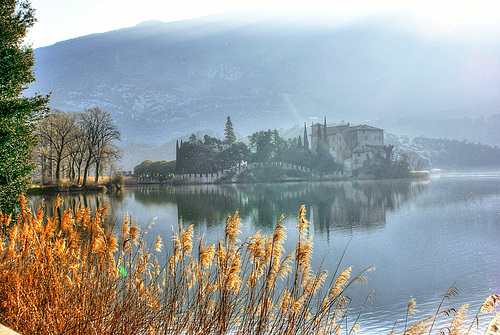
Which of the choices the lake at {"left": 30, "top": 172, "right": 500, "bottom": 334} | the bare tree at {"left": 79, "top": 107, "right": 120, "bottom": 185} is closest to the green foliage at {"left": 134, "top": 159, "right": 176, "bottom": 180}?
the bare tree at {"left": 79, "top": 107, "right": 120, "bottom": 185}

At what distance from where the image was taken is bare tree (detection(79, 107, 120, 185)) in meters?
34.5

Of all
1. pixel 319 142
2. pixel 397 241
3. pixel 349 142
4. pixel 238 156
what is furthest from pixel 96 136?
pixel 349 142

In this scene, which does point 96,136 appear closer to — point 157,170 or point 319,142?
point 157,170

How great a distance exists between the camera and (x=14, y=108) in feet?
33.5

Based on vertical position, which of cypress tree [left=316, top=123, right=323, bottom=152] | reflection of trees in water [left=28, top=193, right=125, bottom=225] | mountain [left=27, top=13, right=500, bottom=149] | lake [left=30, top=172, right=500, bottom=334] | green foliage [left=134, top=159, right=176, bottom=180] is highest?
mountain [left=27, top=13, right=500, bottom=149]

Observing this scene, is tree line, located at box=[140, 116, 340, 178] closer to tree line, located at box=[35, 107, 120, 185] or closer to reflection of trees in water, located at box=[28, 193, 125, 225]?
tree line, located at box=[35, 107, 120, 185]

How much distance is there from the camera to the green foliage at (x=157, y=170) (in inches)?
2195

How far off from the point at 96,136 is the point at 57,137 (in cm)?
395

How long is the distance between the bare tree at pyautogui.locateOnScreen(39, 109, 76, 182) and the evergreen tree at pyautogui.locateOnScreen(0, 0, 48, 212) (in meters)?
21.3

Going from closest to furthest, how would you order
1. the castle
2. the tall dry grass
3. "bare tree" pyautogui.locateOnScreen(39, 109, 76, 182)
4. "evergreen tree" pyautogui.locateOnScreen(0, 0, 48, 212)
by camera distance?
the tall dry grass → "evergreen tree" pyautogui.locateOnScreen(0, 0, 48, 212) → "bare tree" pyautogui.locateOnScreen(39, 109, 76, 182) → the castle

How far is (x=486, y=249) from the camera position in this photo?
473 inches

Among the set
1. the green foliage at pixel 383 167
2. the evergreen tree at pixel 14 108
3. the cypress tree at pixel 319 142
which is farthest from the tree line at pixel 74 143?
the green foliage at pixel 383 167

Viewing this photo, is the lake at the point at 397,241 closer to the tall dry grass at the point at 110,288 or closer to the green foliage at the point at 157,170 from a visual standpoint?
the tall dry grass at the point at 110,288

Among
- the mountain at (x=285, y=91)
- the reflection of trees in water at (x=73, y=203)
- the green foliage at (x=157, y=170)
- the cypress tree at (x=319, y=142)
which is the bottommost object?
the reflection of trees in water at (x=73, y=203)
